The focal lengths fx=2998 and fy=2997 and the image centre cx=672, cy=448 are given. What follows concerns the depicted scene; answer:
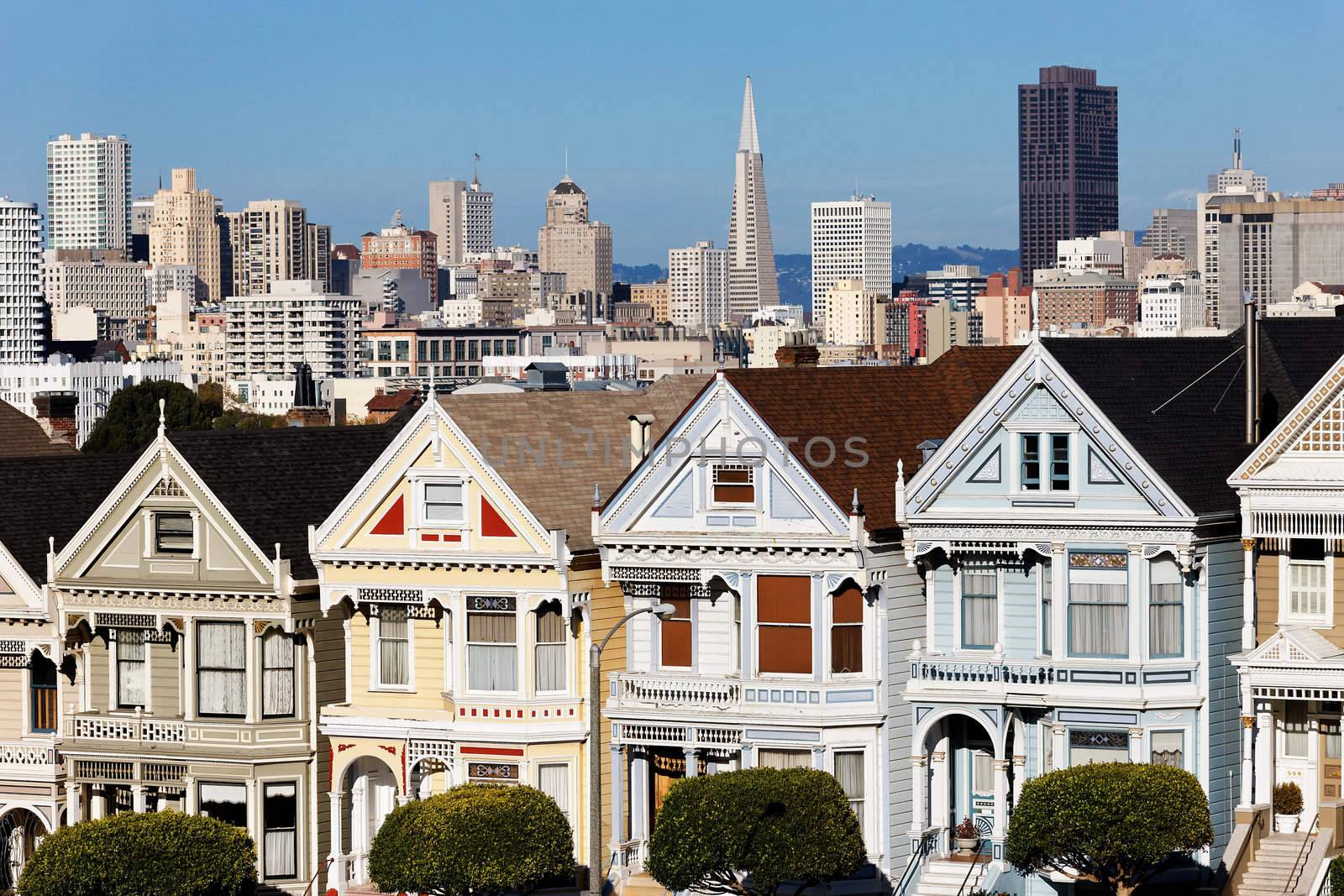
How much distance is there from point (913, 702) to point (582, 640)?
5464mm

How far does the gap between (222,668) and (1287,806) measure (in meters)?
17.2

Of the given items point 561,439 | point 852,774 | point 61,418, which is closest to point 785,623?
point 852,774

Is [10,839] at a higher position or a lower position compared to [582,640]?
lower

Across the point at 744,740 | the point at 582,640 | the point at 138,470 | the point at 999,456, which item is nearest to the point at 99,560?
the point at 138,470

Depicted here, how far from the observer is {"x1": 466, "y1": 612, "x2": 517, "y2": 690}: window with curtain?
46.3 meters

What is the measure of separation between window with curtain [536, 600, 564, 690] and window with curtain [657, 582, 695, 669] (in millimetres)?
1594

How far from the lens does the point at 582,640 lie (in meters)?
46.0

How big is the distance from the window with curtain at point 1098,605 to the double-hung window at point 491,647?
29.3 ft

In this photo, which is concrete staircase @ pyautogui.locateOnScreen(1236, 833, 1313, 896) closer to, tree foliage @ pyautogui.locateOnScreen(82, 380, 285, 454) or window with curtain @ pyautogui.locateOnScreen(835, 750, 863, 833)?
window with curtain @ pyautogui.locateOnScreen(835, 750, 863, 833)

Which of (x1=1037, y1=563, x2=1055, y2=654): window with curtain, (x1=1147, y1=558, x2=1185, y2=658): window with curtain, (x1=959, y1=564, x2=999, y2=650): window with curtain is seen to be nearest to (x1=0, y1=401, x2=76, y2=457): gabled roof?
(x1=959, y1=564, x2=999, y2=650): window with curtain

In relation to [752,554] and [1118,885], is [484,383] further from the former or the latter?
[1118,885]

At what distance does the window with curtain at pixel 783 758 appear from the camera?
44.3m

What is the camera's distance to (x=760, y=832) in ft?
139

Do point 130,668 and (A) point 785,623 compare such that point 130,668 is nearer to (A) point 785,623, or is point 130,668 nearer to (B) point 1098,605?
(A) point 785,623
